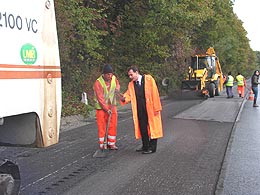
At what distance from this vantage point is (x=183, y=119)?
1441 cm

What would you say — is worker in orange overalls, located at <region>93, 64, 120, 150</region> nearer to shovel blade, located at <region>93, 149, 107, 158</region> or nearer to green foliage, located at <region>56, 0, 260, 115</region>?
shovel blade, located at <region>93, 149, 107, 158</region>

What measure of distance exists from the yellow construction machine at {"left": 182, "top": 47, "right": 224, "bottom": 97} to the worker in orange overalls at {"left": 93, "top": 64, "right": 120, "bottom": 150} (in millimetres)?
18775

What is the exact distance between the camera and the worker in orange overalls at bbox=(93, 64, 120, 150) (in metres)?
8.39

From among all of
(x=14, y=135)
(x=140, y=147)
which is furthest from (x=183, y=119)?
(x=14, y=135)

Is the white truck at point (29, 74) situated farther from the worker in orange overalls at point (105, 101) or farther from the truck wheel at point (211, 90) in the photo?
the truck wheel at point (211, 90)

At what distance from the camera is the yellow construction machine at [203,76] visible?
89.2 ft

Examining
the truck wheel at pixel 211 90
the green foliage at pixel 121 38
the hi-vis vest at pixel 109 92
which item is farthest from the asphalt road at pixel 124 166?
the truck wheel at pixel 211 90

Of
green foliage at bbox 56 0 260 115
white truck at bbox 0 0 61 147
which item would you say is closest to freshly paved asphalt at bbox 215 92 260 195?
white truck at bbox 0 0 61 147

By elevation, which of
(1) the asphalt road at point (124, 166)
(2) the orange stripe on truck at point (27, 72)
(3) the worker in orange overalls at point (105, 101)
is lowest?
(1) the asphalt road at point (124, 166)

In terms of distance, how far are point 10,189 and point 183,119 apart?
425 inches

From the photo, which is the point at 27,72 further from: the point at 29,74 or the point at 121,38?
the point at 121,38

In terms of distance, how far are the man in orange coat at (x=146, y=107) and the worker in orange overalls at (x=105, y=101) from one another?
265 millimetres

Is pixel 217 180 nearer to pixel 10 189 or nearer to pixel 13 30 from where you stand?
pixel 10 189

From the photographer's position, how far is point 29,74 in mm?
3898
